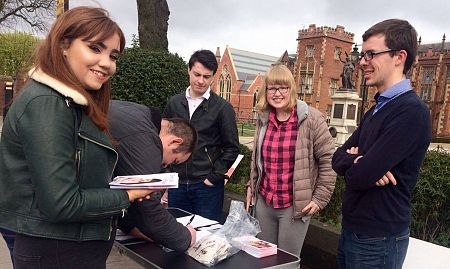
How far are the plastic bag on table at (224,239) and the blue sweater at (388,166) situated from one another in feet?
2.01

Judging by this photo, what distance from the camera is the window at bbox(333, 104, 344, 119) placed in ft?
55.5

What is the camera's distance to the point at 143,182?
163 cm

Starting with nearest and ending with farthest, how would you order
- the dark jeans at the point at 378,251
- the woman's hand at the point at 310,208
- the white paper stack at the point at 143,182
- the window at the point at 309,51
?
1. the white paper stack at the point at 143,182
2. the dark jeans at the point at 378,251
3. the woman's hand at the point at 310,208
4. the window at the point at 309,51

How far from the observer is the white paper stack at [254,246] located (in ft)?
7.05

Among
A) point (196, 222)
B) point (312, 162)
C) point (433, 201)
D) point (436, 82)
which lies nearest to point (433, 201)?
point (433, 201)

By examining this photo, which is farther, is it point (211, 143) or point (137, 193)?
point (211, 143)

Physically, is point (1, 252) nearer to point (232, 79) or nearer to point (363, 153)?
point (363, 153)

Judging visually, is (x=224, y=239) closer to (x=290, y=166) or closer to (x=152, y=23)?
(x=290, y=166)

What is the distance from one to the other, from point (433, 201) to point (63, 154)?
3597 millimetres

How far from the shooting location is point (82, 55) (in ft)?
4.94

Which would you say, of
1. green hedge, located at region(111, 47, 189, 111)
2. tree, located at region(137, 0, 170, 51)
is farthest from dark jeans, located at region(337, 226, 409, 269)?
tree, located at region(137, 0, 170, 51)

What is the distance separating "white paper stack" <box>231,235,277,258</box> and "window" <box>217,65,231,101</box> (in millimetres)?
53015

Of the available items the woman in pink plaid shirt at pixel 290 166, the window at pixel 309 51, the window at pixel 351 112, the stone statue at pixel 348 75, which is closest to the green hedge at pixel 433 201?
the woman in pink plaid shirt at pixel 290 166

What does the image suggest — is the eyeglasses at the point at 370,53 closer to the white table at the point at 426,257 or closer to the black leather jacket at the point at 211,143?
the white table at the point at 426,257
